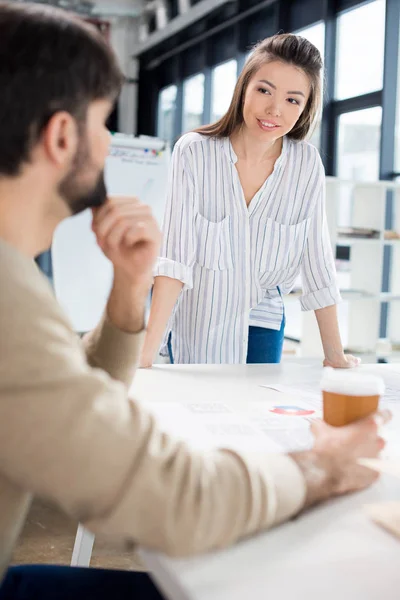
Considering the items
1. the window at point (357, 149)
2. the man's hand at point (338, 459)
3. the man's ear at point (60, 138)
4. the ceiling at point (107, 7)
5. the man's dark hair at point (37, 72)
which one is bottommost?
the man's hand at point (338, 459)

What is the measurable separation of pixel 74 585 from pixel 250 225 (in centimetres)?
128

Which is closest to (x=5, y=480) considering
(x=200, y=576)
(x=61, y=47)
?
(x=200, y=576)

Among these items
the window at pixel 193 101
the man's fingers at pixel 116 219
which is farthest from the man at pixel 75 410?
the window at pixel 193 101

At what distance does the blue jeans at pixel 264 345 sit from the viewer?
86.3 inches

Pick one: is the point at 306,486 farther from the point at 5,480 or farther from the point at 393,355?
the point at 393,355

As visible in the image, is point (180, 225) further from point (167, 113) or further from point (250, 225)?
point (167, 113)

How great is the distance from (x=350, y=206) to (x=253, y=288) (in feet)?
14.2

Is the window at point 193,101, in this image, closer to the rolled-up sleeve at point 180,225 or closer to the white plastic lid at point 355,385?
the rolled-up sleeve at point 180,225

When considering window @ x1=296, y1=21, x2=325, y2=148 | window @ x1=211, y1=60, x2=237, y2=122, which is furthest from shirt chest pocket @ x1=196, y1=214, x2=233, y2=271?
window @ x1=211, y1=60, x2=237, y2=122

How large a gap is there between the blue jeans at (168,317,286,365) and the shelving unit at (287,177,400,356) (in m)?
3.27

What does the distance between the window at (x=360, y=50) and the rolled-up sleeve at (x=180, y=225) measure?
176 inches

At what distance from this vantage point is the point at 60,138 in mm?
810

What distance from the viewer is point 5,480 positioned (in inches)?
29.9

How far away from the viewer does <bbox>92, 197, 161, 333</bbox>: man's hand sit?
3.76ft
